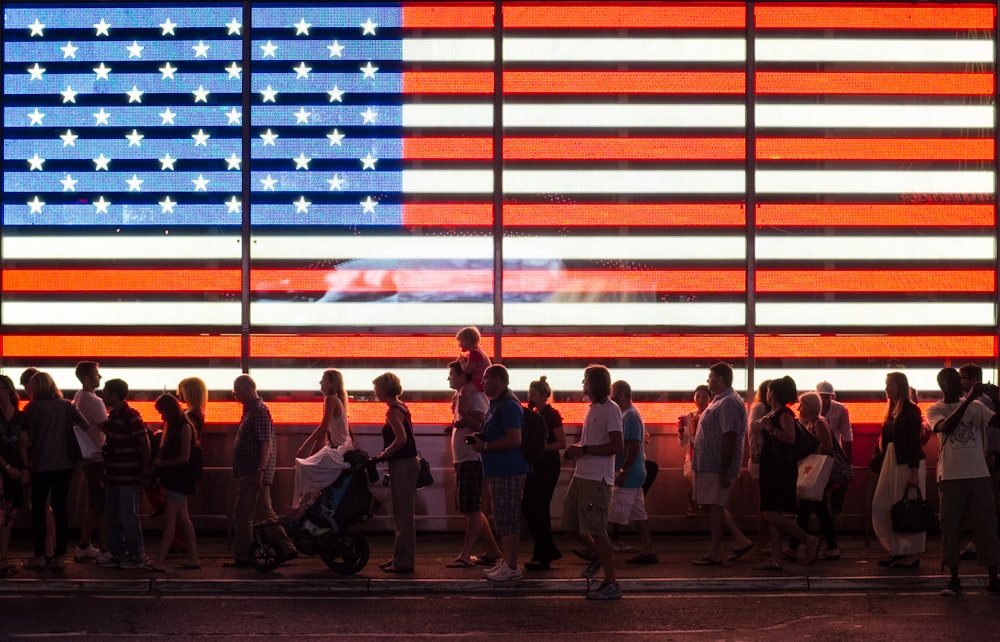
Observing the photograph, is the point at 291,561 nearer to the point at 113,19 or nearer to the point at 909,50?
the point at 113,19

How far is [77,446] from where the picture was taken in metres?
14.0

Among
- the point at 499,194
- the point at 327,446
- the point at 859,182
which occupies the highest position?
the point at 859,182

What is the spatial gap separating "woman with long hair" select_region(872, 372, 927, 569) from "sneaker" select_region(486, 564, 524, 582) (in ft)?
11.9

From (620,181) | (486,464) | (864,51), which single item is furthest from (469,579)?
(864,51)

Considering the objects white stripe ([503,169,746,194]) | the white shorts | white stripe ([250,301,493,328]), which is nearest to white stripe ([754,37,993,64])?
white stripe ([503,169,746,194])

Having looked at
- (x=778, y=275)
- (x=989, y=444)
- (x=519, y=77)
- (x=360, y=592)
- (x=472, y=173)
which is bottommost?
(x=360, y=592)

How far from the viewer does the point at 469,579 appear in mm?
13172

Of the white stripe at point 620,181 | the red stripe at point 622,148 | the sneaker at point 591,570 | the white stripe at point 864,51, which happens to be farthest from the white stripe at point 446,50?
the sneaker at point 591,570

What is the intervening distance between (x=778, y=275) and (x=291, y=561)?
6.58m

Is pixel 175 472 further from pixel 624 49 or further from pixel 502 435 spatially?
pixel 624 49

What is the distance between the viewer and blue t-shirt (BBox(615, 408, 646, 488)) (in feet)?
45.6

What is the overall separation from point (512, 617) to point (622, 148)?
7145 mm

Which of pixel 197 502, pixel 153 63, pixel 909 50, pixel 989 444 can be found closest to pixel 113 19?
pixel 153 63

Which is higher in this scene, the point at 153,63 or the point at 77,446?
the point at 153,63
